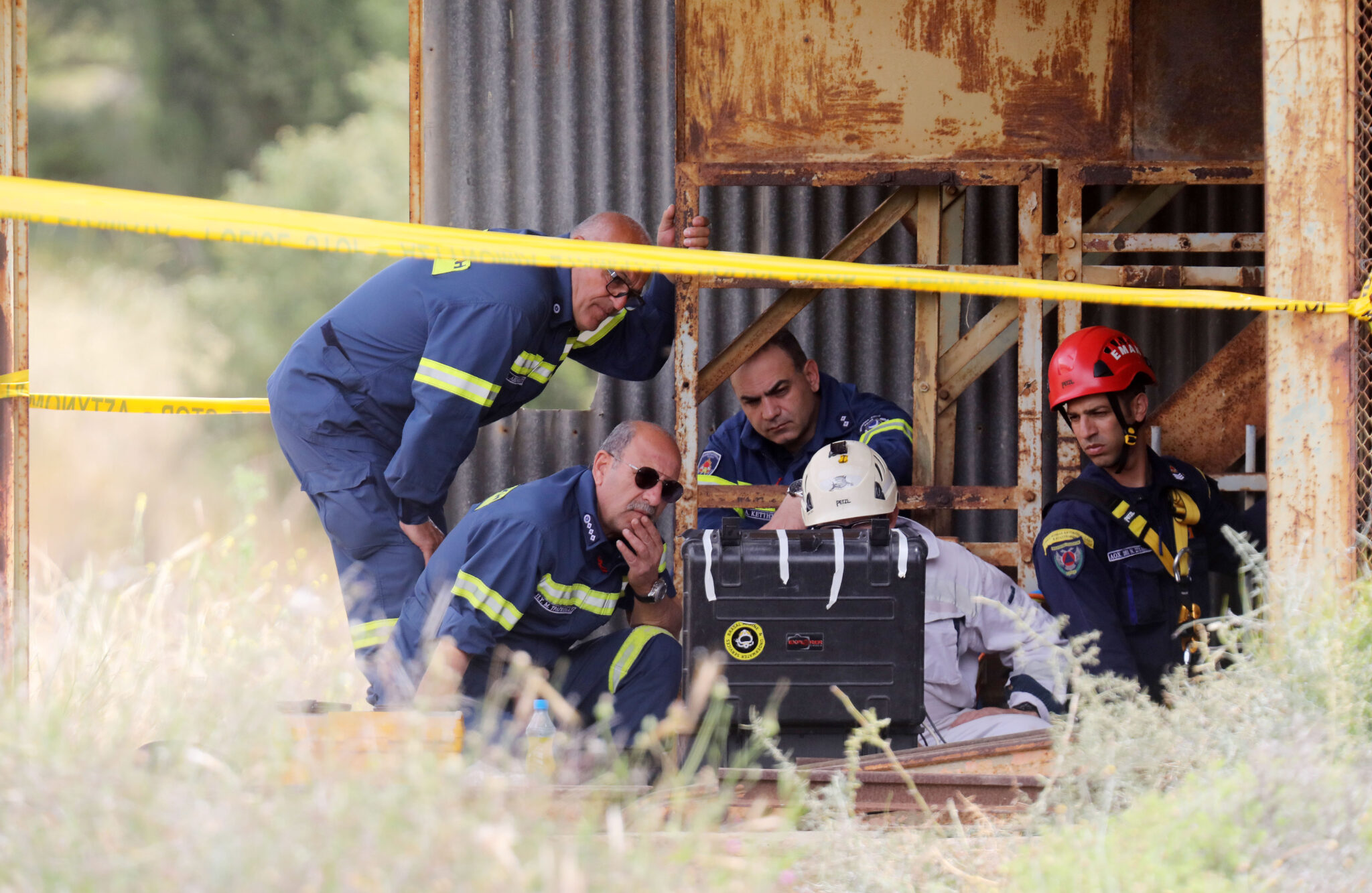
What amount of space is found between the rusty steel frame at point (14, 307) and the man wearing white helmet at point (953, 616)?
247cm

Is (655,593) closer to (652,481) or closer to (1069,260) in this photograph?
(652,481)

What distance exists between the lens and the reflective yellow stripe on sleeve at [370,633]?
445cm

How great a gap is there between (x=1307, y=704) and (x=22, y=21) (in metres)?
4.10

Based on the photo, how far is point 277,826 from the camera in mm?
1732

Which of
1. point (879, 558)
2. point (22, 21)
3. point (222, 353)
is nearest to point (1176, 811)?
point (879, 558)


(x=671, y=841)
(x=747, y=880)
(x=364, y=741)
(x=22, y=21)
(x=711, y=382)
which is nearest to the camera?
(x=747, y=880)

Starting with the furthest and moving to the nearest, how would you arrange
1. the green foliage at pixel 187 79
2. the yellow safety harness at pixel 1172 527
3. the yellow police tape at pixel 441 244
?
the green foliage at pixel 187 79 < the yellow safety harness at pixel 1172 527 < the yellow police tape at pixel 441 244

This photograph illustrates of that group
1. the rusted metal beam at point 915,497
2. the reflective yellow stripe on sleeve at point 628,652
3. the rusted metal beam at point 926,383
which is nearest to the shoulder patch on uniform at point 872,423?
the rusted metal beam at point 926,383

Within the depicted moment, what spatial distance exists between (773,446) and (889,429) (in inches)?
24.0

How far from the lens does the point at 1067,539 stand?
438 cm

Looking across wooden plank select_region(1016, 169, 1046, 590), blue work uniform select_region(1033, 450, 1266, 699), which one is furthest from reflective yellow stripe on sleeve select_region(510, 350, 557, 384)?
blue work uniform select_region(1033, 450, 1266, 699)

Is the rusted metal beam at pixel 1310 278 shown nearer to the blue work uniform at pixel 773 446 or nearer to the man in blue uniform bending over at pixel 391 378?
the blue work uniform at pixel 773 446

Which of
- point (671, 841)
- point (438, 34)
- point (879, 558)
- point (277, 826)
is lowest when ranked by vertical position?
point (671, 841)

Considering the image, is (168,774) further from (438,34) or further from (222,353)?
(222,353)
